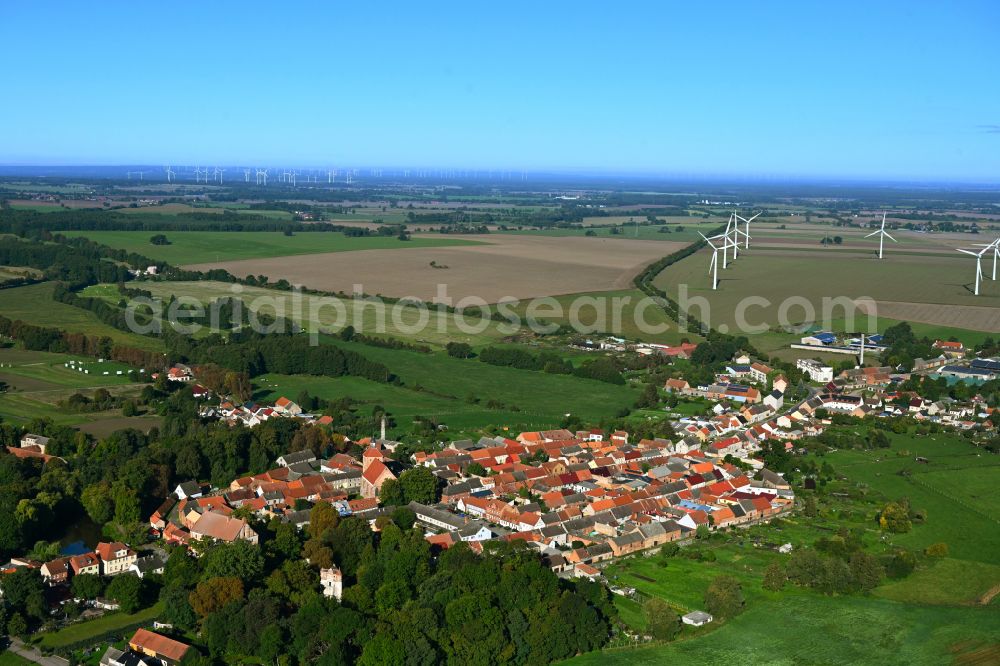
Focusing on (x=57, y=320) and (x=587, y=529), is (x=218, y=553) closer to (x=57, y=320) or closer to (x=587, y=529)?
(x=587, y=529)

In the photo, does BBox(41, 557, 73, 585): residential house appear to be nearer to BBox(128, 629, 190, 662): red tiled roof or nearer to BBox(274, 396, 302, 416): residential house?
BBox(128, 629, 190, 662): red tiled roof

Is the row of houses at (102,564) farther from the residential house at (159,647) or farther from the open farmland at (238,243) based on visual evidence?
the open farmland at (238,243)

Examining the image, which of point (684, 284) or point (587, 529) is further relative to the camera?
point (684, 284)

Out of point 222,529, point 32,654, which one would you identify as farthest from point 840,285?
point 32,654

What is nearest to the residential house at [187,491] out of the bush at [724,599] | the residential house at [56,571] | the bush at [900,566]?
the residential house at [56,571]

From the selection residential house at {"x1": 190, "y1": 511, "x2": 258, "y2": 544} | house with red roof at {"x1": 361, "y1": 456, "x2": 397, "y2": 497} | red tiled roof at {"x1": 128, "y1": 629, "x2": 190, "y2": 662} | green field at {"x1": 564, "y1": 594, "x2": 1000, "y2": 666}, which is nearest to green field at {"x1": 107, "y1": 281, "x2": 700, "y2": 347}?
house with red roof at {"x1": 361, "y1": 456, "x2": 397, "y2": 497}

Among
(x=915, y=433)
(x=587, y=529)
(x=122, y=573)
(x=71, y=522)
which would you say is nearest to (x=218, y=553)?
(x=122, y=573)
